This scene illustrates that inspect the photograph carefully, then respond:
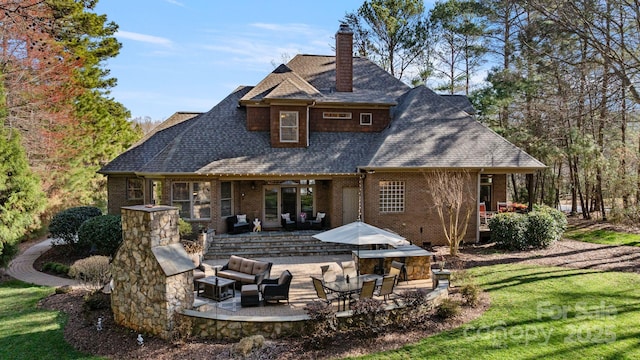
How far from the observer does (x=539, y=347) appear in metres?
7.93

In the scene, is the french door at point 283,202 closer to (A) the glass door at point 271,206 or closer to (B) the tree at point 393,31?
(A) the glass door at point 271,206

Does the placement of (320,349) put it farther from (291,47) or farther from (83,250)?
(291,47)

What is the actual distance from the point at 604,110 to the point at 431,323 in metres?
→ 22.3

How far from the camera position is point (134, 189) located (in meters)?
20.5

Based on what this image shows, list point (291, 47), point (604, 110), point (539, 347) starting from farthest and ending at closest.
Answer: point (291, 47), point (604, 110), point (539, 347)

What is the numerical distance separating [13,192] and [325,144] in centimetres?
1310

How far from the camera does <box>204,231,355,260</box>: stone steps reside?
1575 centimetres

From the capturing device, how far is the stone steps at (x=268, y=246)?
1575 centimetres

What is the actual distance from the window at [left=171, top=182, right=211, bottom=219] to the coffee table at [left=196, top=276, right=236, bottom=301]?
7008 mm

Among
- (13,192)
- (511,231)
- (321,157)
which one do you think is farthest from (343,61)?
(13,192)

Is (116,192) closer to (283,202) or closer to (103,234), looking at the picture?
(103,234)

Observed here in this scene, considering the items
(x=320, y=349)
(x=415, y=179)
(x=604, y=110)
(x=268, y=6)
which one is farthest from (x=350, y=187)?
(x=604, y=110)

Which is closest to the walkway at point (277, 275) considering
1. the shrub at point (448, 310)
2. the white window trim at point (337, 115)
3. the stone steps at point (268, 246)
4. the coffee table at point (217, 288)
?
the coffee table at point (217, 288)

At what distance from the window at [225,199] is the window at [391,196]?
7079 millimetres
